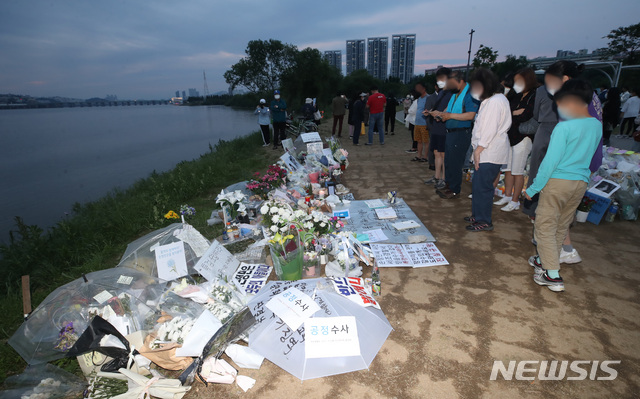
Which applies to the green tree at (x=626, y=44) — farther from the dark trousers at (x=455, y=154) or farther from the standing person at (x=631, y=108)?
the dark trousers at (x=455, y=154)

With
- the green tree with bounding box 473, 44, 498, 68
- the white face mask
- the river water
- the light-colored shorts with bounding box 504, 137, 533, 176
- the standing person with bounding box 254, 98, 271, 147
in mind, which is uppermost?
the green tree with bounding box 473, 44, 498, 68

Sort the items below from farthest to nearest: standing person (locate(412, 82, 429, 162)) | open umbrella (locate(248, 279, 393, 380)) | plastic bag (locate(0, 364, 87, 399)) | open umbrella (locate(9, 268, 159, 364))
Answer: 1. standing person (locate(412, 82, 429, 162))
2. open umbrella (locate(9, 268, 159, 364))
3. open umbrella (locate(248, 279, 393, 380))
4. plastic bag (locate(0, 364, 87, 399))

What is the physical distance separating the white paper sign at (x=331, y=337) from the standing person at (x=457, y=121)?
148 inches

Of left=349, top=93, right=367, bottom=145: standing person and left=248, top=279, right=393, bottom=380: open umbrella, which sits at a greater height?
left=349, top=93, right=367, bottom=145: standing person

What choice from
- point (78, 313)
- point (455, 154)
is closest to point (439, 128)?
point (455, 154)

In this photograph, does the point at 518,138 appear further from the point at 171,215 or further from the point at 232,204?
the point at 171,215

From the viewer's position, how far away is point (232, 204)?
15.2ft

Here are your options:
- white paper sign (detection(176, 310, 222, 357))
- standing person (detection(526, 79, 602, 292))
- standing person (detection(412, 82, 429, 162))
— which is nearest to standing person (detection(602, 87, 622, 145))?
standing person (detection(412, 82, 429, 162))

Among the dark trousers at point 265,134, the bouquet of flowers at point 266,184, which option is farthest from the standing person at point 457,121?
the dark trousers at point 265,134

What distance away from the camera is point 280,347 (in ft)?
7.50

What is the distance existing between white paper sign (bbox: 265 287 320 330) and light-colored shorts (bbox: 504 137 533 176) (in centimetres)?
416

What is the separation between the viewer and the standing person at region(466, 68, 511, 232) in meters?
3.80

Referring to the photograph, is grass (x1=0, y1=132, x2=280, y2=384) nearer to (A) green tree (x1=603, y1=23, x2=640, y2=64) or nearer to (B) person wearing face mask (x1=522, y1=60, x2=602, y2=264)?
(B) person wearing face mask (x1=522, y1=60, x2=602, y2=264)

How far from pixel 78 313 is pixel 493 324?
373 cm
